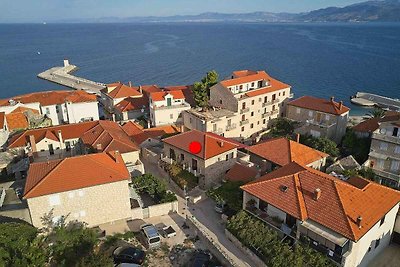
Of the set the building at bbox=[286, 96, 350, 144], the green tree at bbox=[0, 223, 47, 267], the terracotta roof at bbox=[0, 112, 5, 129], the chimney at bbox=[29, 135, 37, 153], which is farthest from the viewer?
the building at bbox=[286, 96, 350, 144]

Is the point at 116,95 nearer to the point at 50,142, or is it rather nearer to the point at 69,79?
the point at 50,142

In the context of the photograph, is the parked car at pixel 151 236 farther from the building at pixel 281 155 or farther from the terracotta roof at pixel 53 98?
the terracotta roof at pixel 53 98

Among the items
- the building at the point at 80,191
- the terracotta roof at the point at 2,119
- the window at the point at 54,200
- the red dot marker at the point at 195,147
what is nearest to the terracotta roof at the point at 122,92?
the terracotta roof at the point at 2,119

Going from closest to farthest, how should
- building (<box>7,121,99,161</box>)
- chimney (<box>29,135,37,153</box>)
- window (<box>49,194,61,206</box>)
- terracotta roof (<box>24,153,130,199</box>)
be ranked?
terracotta roof (<box>24,153,130,199</box>) < window (<box>49,194,61,206</box>) < chimney (<box>29,135,37,153</box>) < building (<box>7,121,99,161</box>)

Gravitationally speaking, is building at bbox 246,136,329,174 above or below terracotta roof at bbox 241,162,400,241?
below

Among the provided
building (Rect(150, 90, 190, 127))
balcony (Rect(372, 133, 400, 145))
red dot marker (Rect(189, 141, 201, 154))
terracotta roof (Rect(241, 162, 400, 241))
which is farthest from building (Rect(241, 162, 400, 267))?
building (Rect(150, 90, 190, 127))

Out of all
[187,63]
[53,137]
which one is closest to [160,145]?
[53,137]

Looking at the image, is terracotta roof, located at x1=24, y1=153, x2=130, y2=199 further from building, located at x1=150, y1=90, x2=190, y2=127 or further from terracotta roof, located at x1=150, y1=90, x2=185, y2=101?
terracotta roof, located at x1=150, y1=90, x2=185, y2=101
